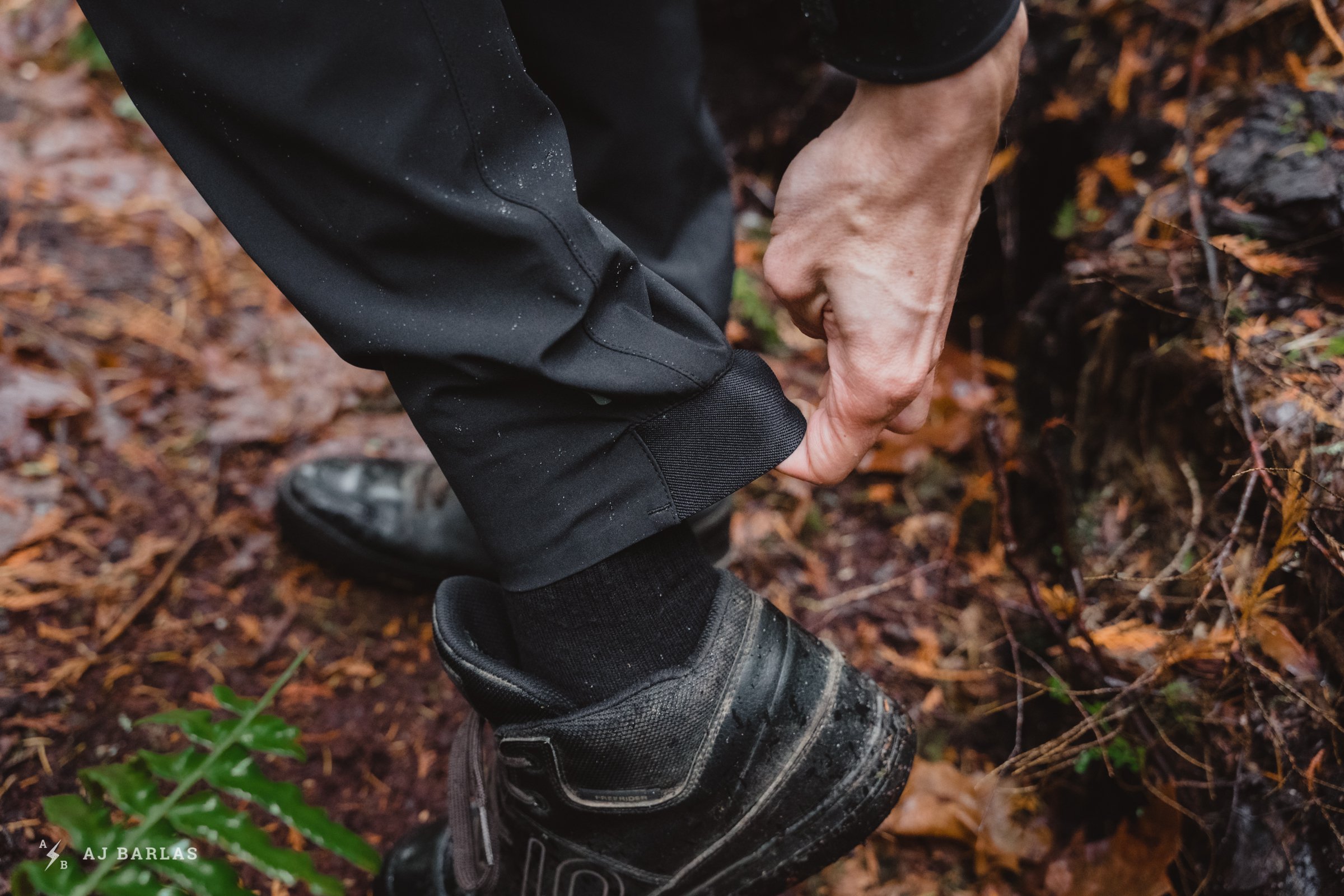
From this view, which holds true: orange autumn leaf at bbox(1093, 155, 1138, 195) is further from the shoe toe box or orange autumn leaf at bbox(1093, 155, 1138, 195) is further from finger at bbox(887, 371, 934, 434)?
the shoe toe box

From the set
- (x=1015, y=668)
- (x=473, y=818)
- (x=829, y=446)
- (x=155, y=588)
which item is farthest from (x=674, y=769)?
(x=155, y=588)

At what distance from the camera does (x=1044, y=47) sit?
A: 2.10m

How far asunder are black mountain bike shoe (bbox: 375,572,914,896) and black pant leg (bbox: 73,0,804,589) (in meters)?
0.18

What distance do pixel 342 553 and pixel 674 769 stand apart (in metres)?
0.99

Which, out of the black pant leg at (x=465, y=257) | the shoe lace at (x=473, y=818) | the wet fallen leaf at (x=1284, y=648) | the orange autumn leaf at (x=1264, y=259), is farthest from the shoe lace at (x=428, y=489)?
the orange autumn leaf at (x=1264, y=259)

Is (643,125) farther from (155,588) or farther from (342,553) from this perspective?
(155,588)

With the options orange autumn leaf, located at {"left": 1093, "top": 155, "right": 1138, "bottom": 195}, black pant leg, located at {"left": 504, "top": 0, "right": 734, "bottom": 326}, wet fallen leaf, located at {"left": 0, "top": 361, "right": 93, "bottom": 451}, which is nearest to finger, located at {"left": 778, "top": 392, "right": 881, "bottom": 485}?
black pant leg, located at {"left": 504, "top": 0, "right": 734, "bottom": 326}

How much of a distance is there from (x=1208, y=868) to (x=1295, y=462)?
643mm

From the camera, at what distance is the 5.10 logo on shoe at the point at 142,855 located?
92 cm

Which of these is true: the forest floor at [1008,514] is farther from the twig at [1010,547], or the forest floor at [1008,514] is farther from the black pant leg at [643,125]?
the black pant leg at [643,125]

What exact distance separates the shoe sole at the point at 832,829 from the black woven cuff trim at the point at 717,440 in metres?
0.47

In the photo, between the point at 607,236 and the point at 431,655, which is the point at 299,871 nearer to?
the point at 431,655

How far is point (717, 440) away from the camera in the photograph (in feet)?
3.56

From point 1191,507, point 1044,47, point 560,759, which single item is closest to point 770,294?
point 1044,47
